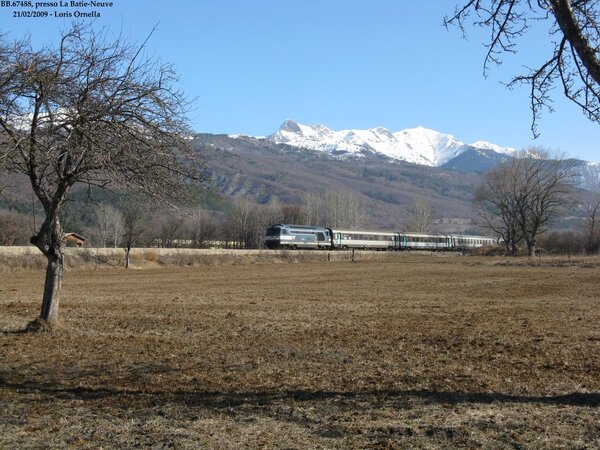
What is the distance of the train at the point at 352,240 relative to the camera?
283ft

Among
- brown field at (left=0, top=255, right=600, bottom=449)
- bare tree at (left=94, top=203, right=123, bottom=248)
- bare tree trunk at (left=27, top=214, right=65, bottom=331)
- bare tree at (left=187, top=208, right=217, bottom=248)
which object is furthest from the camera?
bare tree at (left=187, top=208, right=217, bottom=248)

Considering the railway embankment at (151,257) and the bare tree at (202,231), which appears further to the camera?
the bare tree at (202,231)

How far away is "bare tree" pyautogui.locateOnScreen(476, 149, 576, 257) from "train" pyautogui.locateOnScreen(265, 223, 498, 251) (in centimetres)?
1505

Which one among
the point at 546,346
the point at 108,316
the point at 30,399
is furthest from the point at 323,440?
the point at 108,316

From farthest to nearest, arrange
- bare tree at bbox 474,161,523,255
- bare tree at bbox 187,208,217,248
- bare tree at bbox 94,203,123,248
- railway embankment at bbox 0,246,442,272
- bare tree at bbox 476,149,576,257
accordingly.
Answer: bare tree at bbox 187,208,217,248 → bare tree at bbox 94,203,123,248 → bare tree at bbox 474,161,523,255 → bare tree at bbox 476,149,576,257 → railway embankment at bbox 0,246,442,272

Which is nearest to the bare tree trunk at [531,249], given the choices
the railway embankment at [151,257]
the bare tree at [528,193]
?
the bare tree at [528,193]

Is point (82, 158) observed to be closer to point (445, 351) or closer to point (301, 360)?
point (301, 360)

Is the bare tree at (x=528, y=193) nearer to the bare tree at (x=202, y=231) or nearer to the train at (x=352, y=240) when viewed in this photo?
the train at (x=352, y=240)

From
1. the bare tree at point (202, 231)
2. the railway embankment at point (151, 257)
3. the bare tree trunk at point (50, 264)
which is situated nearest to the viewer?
the bare tree trunk at point (50, 264)

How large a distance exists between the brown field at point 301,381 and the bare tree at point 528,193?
7401 centimetres

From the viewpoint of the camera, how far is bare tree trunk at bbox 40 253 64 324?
40.9 feet

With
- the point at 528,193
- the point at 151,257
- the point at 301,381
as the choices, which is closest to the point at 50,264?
the point at 301,381

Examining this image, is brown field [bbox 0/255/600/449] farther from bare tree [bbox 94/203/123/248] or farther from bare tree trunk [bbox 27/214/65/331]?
bare tree [bbox 94/203/123/248]

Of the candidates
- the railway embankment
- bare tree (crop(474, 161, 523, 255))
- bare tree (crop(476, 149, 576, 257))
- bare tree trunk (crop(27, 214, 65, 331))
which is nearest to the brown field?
bare tree trunk (crop(27, 214, 65, 331))
